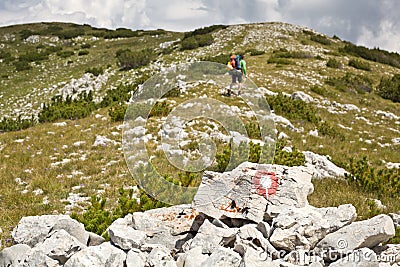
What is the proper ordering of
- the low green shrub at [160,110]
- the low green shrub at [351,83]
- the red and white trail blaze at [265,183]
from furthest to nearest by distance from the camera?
the low green shrub at [351,83] → the low green shrub at [160,110] → the red and white trail blaze at [265,183]

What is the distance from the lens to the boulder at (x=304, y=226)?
4027 millimetres

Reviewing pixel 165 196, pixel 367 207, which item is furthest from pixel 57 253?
pixel 367 207

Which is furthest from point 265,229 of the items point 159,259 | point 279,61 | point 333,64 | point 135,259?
point 333,64

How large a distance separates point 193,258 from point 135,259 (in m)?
0.65

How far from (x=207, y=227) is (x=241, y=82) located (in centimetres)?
1149

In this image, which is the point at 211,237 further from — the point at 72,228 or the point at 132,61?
the point at 132,61

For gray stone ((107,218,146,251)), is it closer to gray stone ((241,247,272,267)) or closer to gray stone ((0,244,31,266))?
gray stone ((0,244,31,266))

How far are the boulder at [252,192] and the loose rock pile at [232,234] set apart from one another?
0.01m

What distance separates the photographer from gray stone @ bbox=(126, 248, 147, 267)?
148 inches

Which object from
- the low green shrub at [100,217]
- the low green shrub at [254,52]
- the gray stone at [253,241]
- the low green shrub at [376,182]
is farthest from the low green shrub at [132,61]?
the gray stone at [253,241]

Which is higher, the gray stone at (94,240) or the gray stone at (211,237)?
the gray stone at (211,237)

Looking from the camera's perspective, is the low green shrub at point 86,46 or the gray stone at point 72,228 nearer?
the gray stone at point 72,228

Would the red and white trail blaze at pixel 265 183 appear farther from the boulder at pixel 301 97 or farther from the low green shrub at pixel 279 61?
the low green shrub at pixel 279 61

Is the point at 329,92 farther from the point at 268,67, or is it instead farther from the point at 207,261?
the point at 207,261
